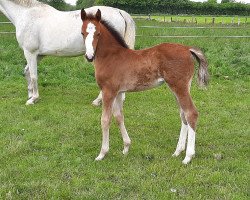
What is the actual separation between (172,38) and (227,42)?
72.4 inches

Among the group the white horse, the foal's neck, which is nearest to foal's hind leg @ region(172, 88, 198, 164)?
the foal's neck

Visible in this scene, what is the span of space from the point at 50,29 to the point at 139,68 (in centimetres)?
355

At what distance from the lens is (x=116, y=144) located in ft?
19.5

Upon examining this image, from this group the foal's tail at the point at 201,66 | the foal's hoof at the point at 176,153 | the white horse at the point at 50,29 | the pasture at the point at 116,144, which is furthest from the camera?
the white horse at the point at 50,29

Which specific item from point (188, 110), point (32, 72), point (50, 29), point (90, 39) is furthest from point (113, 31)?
point (32, 72)

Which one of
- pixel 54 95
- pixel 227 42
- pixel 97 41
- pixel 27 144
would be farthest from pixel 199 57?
pixel 227 42

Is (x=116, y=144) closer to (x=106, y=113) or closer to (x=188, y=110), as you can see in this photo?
(x=106, y=113)

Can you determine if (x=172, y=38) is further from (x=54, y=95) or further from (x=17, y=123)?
(x=17, y=123)

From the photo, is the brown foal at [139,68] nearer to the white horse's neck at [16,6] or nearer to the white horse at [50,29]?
the white horse at [50,29]

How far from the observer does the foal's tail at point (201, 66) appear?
5133mm

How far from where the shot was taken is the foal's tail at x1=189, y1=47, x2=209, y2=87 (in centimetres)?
513

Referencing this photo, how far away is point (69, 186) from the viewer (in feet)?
14.7

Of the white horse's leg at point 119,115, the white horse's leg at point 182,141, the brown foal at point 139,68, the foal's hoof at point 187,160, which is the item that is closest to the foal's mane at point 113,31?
the brown foal at point 139,68

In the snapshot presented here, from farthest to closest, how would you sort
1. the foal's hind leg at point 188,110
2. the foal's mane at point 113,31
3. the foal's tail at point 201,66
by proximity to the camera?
the foal's mane at point 113,31, the foal's tail at point 201,66, the foal's hind leg at point 188,110
